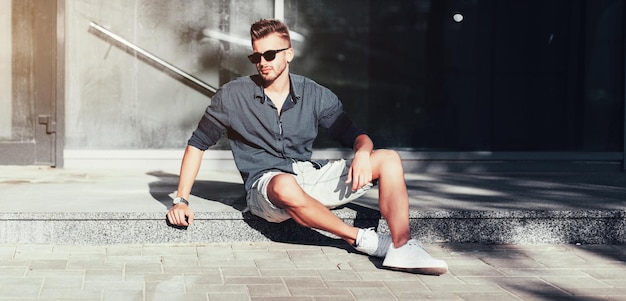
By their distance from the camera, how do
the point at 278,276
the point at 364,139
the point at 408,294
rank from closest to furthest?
the point at 408,294 → the point at 278,276 → the point at 364,139

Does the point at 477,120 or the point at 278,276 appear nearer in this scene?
the point at 278,276

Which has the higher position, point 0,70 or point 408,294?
point 0,70

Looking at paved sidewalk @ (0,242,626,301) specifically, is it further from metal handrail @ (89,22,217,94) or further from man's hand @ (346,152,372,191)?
metal handrail @ (89,22,217,94)

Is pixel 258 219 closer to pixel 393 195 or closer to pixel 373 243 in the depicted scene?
pixel 373 243

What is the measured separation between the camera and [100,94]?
9.12 metres

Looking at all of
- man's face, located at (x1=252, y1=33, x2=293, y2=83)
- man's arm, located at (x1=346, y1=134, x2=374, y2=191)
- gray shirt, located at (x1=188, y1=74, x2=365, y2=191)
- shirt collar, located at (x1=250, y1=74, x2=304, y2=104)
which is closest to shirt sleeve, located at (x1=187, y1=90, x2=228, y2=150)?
gray shirt, located at (x1=188, y1=74, x2=365, y2=191)

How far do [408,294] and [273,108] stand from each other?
4.92 feet

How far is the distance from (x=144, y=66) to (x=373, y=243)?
4292mm

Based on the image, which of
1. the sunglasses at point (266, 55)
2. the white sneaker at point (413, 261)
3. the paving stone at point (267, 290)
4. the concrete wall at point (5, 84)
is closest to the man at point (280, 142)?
the sunglasses at point (266, 55)

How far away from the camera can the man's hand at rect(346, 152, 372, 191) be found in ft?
17.3

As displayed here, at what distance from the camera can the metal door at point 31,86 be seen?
9.02m

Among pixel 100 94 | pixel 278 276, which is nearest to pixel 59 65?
pixel 100 94

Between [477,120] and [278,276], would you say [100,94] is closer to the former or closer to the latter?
[477,120]

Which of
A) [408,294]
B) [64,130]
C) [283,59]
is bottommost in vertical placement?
[408,294]
